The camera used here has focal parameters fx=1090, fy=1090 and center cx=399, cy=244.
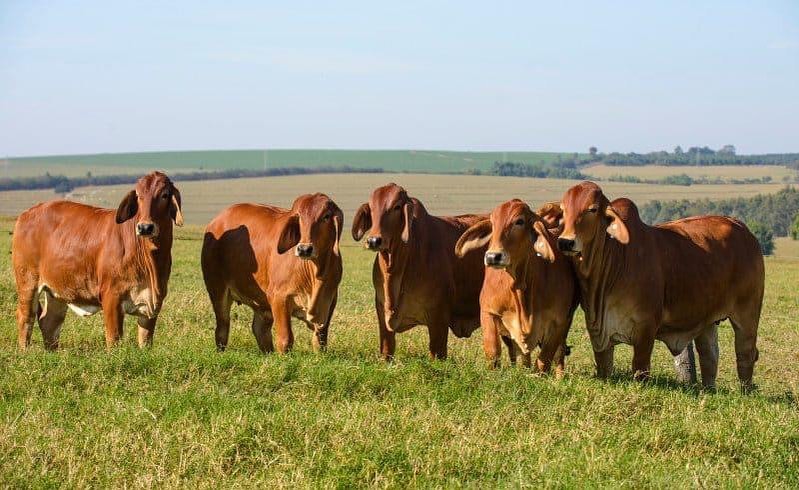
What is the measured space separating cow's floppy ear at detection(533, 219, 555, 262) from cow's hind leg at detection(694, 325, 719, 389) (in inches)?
121

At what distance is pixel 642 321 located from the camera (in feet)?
33.6

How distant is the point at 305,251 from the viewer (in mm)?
10289

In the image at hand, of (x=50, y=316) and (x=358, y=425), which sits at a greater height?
(x=358, y=425)

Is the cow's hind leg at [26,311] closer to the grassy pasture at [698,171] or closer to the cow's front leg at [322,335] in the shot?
the cow's front leg at [322,335]

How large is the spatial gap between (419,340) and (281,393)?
505 centimetres

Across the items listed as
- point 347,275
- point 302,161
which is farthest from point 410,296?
point 302,161

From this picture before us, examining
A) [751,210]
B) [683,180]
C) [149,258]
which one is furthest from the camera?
[683,180]

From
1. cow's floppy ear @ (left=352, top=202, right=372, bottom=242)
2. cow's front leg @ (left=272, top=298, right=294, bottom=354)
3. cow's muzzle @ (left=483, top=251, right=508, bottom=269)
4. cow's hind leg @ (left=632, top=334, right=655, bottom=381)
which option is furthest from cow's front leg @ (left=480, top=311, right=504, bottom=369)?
cow's front leg @ (left=272, top=298, right=294, bottom=354)

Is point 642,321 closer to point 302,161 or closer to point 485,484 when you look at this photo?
point 485,484

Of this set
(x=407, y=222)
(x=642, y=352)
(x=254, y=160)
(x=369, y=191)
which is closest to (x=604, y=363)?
(x=642, y=352)

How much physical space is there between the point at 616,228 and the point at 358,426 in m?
3.57

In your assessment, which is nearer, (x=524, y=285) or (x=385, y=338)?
(x=524, y=285)

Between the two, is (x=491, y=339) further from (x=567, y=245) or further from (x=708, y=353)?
(x=708, y=353)

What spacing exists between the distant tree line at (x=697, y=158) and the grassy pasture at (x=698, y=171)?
5.35 feet
